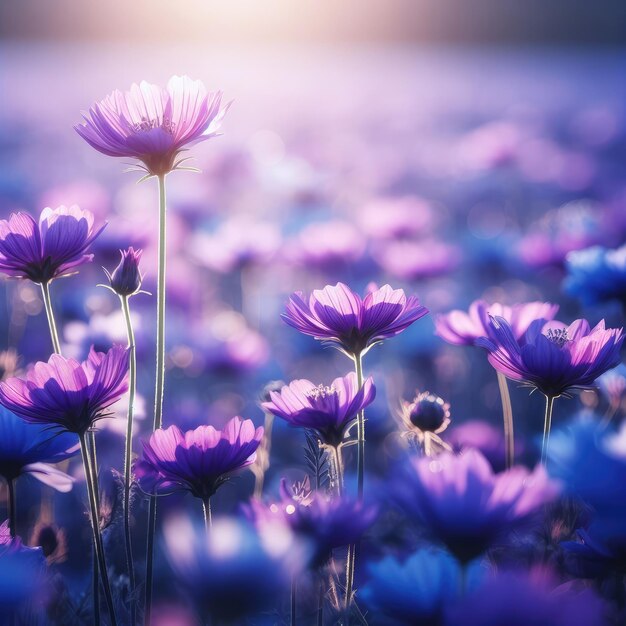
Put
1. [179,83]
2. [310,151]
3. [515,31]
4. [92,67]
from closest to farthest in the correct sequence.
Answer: [179,83], [310,151], [92,67], [515,31]

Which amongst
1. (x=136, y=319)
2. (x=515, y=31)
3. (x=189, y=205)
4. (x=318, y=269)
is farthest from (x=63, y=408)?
(x=515, y=31)

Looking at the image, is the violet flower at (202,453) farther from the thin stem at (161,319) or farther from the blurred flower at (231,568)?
the blurred flower at (231,568)

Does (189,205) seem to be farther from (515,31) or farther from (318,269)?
(515,31)

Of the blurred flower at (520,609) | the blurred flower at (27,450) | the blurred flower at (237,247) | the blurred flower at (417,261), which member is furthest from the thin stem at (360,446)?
the blurred flower at (237,247)

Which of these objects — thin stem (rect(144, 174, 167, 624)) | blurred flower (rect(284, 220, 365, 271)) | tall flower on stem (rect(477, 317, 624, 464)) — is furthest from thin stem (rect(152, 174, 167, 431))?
blurred flower (rect(284, 220, 365, 271))

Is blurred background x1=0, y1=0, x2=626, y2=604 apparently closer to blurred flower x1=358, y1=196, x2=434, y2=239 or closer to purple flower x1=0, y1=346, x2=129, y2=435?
blurred flower x1=358, y1=196, x2=434, y2=239

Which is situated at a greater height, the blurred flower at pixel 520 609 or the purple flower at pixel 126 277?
the purple flower at pixel 126 277
